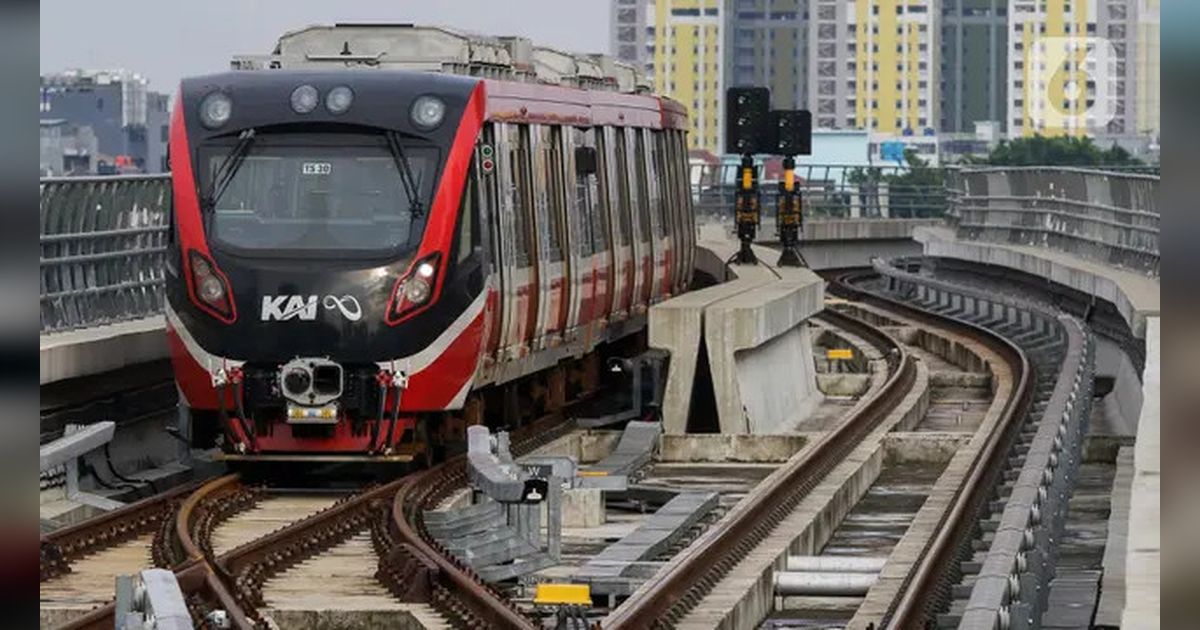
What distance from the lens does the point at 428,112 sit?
17750mm

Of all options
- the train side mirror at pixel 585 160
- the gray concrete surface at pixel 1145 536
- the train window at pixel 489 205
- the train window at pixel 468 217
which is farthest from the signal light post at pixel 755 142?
the gray concrete surface at pixel 1145 536

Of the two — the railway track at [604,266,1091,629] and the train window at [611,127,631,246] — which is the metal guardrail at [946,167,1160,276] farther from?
the train window at [611,127,631,246]

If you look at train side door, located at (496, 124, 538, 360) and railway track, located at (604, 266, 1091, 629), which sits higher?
train side door, located at (496, 124, 538, 360)


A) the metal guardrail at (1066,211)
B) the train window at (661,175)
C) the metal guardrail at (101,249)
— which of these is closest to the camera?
the metal guardrail at (101,249)

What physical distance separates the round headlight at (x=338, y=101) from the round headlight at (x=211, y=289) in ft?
4.28

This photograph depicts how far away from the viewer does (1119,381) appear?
2883 cm

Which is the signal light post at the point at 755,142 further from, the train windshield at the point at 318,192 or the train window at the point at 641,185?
the train windshield at the point at 318,192

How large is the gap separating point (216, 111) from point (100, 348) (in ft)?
7.08

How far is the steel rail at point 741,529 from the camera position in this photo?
11.1 meters

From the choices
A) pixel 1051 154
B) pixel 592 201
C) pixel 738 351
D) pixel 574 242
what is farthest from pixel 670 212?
pixel 1051 154

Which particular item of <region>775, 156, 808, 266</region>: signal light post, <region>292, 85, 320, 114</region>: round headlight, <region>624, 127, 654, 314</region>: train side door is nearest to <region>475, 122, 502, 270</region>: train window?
<region>292, 85, 320, 114</region>: round headlight

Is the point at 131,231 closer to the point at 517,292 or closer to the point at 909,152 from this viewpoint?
the point at 517,292

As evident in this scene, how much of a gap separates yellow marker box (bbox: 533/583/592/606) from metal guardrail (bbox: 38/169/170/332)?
8779mm

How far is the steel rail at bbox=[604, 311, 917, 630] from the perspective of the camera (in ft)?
36.4
